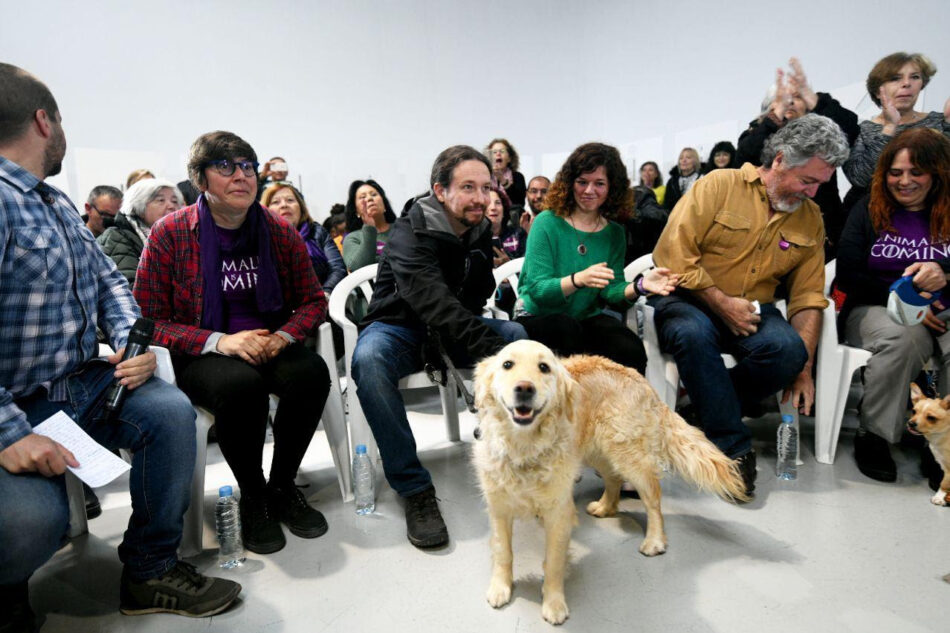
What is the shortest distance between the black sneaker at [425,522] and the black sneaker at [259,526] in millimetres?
484

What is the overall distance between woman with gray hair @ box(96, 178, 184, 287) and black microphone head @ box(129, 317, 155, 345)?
1.26 meters

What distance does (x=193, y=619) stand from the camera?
Answer: 5.34 feet

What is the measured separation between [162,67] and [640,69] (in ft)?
17.0

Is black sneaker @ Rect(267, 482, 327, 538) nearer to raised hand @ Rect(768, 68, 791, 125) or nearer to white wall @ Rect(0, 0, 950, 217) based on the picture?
raised hand @ Rect(768, 68, 791, 125)

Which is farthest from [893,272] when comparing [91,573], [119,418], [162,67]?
[162,67]

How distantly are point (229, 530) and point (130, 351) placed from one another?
0.74 metres

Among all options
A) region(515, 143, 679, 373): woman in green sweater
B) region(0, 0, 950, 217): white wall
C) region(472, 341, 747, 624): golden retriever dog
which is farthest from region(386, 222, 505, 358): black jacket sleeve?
region(0, 0, 950, 217): white wall

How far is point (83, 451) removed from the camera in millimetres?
1425

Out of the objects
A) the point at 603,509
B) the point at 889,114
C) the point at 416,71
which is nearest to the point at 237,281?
the point at 603,509

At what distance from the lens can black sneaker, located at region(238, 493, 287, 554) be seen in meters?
1.97

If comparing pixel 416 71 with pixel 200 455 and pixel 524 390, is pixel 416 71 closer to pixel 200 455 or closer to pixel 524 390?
pixel 200 455

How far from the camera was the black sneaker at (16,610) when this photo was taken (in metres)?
1.50

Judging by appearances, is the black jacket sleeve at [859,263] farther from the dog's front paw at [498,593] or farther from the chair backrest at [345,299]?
the chair backrest at [345,299]

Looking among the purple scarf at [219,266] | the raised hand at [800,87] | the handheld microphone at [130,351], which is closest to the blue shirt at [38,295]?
the handheld microphone at [130,351]
